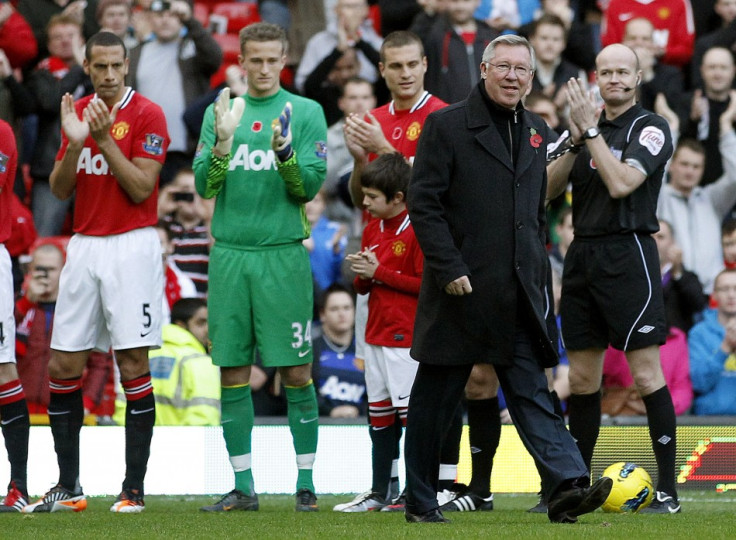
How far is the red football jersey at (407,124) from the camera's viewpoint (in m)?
8.62

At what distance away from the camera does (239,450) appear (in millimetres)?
8344

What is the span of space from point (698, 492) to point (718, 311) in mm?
2026

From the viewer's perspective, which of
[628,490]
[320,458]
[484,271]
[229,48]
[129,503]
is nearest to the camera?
[484,271]

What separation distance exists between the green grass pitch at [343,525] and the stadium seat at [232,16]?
28.8 feet

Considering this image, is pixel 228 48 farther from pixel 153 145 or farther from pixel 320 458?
pixel 153 145

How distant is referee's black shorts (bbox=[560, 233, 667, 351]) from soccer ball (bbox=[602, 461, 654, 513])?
715 millimetres

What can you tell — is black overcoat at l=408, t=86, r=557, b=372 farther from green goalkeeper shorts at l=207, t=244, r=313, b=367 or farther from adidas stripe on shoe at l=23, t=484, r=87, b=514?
adidas stripe on shoe at l=23, t=484, r=87, b=514

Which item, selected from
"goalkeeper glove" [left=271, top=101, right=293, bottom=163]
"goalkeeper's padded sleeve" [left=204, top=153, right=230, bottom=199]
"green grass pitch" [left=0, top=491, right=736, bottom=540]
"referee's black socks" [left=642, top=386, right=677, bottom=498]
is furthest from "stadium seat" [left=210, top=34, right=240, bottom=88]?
"referee's black socks" [left=642, top=386, right=677, bottom=498]

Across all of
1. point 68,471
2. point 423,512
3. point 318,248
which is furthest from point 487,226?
point 318,248

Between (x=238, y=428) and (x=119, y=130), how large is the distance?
6.48ft

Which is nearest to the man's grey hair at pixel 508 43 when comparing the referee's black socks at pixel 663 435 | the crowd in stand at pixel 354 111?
the referee's black socks at pixel 663 435

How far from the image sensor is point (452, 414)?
6945 millimetres

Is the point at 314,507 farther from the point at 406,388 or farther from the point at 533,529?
the point at 533,529

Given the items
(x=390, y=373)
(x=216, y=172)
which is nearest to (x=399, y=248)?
(x=390, y=373)
